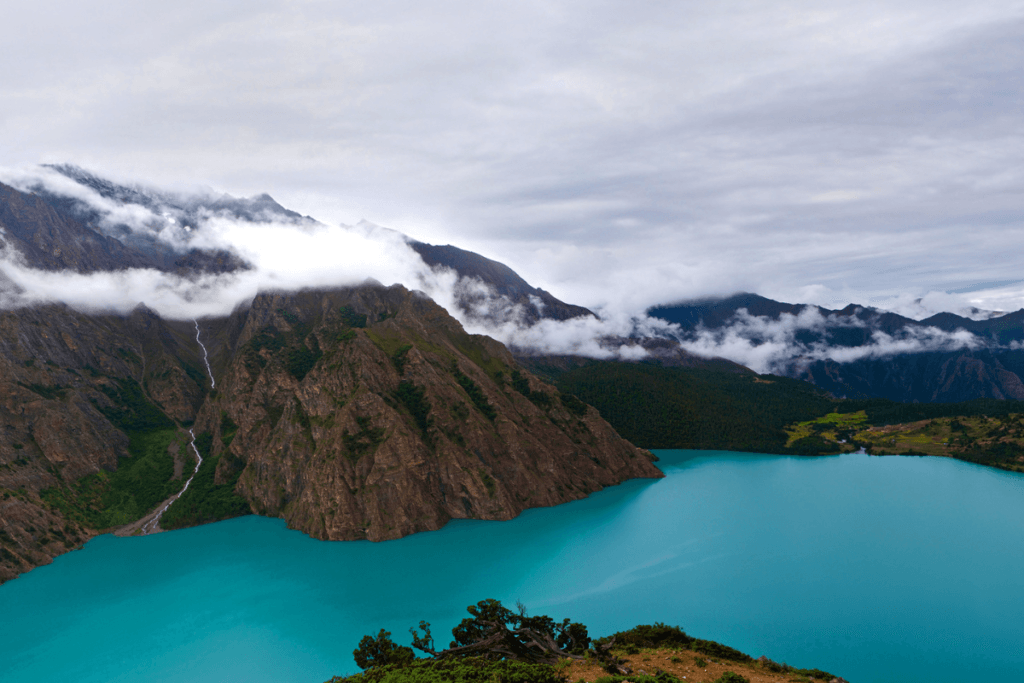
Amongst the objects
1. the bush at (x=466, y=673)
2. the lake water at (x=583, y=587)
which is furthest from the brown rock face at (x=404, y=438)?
the bush at (x=466, y=673)

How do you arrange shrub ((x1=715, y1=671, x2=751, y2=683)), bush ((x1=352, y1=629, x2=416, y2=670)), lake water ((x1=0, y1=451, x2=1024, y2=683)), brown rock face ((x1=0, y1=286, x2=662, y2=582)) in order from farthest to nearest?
1. brown rock face ((x1=0, y1=286, x2=662, y2=582))
2. lake water ((x1=0, y1=451, x2=1024, y2=683))
3. bush ((x1=352, y1=629, x2=416, y2=670))
4. shrub ((x1=715, y1=671, x2=751, y2=683))

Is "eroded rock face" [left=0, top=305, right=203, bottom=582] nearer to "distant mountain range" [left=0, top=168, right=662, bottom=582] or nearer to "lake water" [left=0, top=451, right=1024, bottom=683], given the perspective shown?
"distant mountain range" [left=0, top=168, right=662, bottom=582]

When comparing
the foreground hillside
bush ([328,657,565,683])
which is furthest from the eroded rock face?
bush ([328,657,565,683])

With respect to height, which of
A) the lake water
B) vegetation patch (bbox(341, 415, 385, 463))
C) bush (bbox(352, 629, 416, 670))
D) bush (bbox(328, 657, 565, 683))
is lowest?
the lake water

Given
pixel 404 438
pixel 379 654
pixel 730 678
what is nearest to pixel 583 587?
pixel 379 654

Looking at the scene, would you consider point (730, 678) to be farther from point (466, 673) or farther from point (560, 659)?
point (466, 673)

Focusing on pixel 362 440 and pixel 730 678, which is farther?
pixel 362 440

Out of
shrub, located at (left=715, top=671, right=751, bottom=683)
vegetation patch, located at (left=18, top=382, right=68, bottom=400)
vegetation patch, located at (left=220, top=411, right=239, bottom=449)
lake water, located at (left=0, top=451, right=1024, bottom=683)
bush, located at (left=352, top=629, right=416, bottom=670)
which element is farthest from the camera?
vegetation patch, located at (left=220, top=411, right=239, bottom=449)
